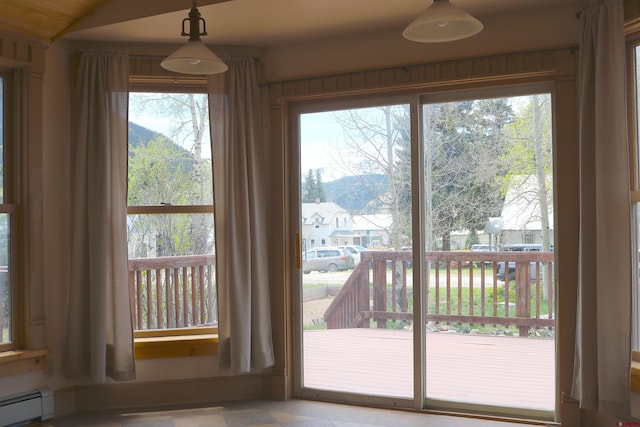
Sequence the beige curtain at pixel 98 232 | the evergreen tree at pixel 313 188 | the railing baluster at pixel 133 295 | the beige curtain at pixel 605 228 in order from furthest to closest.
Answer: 1. the evergreen tree at pixel 313 188
2. the railing baluster at pixel 133 295
3. the beige curtain at pixel 98 232
4. the beige curtain at pixel 605 228

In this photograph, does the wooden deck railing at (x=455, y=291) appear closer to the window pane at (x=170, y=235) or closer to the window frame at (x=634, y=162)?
the window frame at (x=634, y=162)

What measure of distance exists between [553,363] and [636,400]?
0.59 meters

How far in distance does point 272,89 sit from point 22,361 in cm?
247

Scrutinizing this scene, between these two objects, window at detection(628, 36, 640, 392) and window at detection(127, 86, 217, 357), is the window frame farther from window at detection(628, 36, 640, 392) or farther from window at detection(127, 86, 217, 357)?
window at detection(127, 86, 217, 357)

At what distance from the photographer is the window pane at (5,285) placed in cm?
397

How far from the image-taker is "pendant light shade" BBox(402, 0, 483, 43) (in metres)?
2.32

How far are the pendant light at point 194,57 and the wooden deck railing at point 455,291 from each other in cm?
188

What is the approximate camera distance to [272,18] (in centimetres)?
382

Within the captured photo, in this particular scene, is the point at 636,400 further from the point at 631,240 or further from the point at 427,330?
the point at 427,330

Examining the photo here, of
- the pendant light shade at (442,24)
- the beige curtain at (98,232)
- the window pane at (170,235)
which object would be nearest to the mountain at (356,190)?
the window pane at (170,235)

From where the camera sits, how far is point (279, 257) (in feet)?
14.5

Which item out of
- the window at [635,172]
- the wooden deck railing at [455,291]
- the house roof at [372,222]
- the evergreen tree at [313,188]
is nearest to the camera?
the window at [635,172]

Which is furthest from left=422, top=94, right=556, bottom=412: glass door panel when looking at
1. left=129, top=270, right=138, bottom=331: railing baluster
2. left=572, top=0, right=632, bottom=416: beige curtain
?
left=129, top=270, right=138, bottom=331: railing baluster

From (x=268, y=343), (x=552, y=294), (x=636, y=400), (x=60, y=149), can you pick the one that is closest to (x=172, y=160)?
(x=60, y=149)
